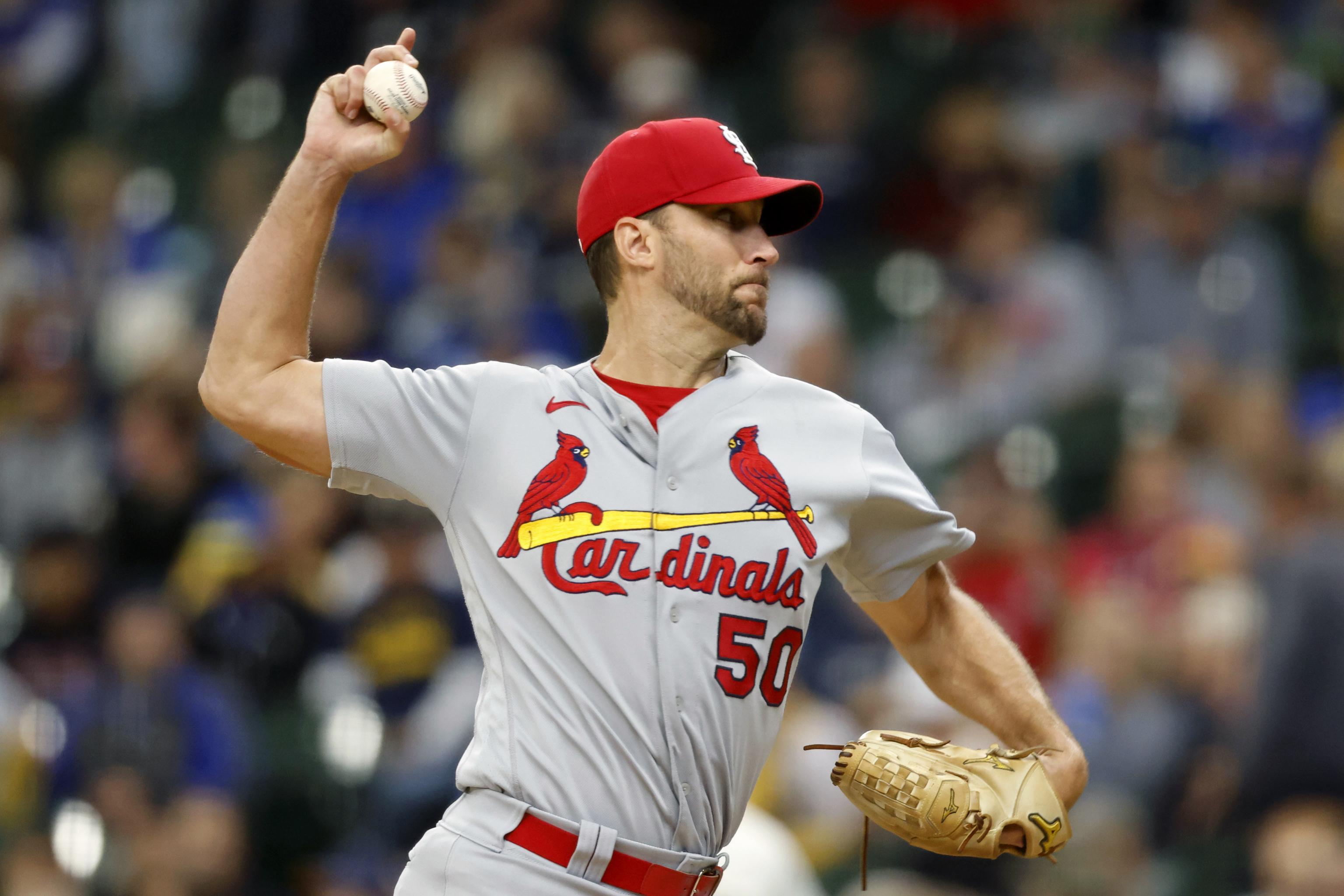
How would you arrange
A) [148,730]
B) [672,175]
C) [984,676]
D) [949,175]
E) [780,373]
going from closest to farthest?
[672,175]
[984,676]
[148,730]
[780,373]
[949,175]

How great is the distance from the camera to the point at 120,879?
6203 mm

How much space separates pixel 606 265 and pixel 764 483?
564 mm

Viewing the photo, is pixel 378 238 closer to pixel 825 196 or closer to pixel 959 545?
pixel 825 196

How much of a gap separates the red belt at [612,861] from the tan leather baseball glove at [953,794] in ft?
1.26

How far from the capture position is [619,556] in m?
2.78

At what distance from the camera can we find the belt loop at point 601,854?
266 centimetres

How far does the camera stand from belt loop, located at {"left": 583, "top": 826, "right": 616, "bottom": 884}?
2.66 m

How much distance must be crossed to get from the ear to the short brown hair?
29 millimetres

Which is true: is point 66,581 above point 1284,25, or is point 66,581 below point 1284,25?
below

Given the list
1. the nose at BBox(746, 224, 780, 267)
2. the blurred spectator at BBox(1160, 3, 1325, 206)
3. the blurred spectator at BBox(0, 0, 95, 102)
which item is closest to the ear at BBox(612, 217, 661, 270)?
the nose at BBox(746, 224, 780, 267)

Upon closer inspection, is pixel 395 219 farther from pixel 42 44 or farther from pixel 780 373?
pixel 42 44

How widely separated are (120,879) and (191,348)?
8.54ft

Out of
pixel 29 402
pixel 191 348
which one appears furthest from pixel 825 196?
pixel 29 402

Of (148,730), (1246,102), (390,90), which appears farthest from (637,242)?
(1246,102)
